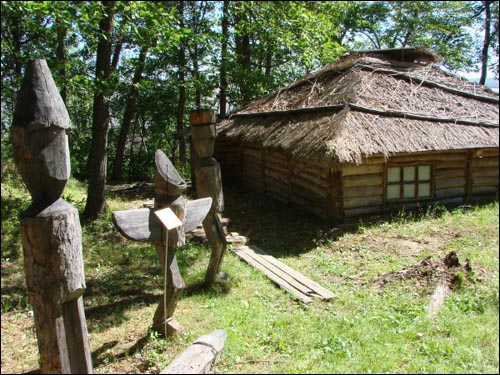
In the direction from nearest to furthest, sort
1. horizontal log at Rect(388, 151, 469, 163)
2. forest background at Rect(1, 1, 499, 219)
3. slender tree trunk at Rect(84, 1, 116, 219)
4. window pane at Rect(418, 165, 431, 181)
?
forest background at Rect(1, 1, 499, 219)
slender tree trunk at Rect(84, 1, 116, 219)
horizontal log at Rect(388, 151, 469, 163)
window pane at Rect(418, 165, 431, 181)

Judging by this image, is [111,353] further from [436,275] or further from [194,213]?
[436,275]

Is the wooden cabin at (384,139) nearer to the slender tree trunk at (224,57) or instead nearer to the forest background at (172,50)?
the forest background at (172,50)

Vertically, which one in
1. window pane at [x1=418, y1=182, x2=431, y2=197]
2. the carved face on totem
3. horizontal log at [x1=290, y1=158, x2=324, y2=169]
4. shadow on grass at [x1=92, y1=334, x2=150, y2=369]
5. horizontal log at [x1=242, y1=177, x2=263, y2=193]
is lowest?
shadow on grass at [x1=92, y1=334, x2=150, y2=369]

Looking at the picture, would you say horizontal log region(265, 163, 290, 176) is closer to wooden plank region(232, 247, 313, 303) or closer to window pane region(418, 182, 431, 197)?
window pane region(418, 182, 431, 197)

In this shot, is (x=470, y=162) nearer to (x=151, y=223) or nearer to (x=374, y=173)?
(x=374, y=173)

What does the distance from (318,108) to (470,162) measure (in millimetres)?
3722

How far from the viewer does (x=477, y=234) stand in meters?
6.63

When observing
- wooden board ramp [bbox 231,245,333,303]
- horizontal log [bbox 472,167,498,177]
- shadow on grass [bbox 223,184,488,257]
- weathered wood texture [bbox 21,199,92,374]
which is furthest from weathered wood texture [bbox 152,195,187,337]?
horizontal log [bbox 472,167,498,177]

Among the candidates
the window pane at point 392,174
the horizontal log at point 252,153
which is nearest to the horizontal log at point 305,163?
the window pane at point 392,174

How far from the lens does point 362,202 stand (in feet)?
30.0

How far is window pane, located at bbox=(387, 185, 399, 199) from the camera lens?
30.5ft

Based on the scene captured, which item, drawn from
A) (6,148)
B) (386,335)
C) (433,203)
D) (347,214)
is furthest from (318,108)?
(6,148)

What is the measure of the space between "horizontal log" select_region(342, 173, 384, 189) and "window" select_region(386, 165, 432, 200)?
251 mm

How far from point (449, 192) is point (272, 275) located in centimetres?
553
